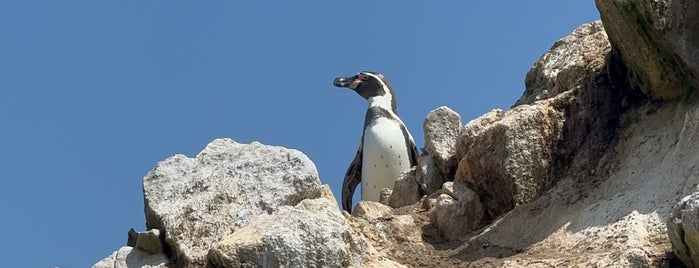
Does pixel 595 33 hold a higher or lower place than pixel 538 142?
higher

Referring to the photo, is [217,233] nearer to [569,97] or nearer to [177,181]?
[177,181]

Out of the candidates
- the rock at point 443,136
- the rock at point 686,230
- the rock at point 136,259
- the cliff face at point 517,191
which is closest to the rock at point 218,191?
the cliff face at point 517,191

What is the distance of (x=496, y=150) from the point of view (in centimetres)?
954

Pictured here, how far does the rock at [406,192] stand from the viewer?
1135 cm

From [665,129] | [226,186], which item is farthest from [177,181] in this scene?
[665,129]

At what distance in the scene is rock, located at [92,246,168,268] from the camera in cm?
851

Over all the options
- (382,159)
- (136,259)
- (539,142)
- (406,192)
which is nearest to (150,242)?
(136,259)

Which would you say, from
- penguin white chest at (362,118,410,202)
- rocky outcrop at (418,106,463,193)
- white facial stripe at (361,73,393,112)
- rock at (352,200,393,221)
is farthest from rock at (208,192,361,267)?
white facial stripe at (361,73,393,112)

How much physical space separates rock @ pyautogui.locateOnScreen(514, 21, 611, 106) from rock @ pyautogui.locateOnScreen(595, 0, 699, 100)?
0.72m

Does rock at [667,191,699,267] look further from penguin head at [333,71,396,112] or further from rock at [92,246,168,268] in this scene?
penguin head at [333,71,396,112]

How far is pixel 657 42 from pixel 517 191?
5.45 feet

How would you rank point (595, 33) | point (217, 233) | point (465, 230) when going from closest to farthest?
point (217, 233), point (465, 230), point (595, 33)

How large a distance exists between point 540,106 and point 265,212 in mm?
2618

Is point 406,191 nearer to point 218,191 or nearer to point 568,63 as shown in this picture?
point 568,63
